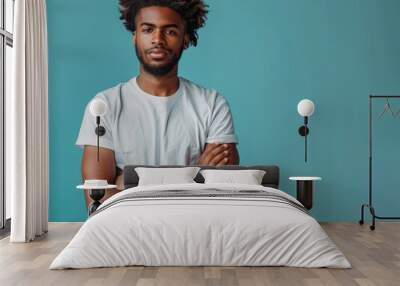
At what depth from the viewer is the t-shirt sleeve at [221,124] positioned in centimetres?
751

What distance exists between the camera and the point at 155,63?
755cm

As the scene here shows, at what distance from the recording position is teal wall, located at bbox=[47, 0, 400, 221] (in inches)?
300

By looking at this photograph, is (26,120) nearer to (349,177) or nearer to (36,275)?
(36,275)

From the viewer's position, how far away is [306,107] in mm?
7297

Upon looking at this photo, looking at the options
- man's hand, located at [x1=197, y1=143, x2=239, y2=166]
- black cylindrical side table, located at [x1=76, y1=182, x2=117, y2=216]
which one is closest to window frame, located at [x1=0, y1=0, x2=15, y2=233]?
black cylindrical side table, located at [x1=76, y1=182, x2=117, y2=216]

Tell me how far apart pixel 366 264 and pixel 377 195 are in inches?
115

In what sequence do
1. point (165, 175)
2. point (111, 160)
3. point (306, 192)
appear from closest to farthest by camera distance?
point (165, 175)
point (306, 192)
point (111, 160)

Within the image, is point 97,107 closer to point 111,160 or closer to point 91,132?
point 91,132

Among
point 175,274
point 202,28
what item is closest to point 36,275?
point 175,274

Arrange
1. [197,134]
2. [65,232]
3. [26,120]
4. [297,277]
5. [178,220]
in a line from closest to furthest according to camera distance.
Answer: [297,277], [178,220], [26,120], [65,232], [197,134]

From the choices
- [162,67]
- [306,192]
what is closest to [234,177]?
[306,192]

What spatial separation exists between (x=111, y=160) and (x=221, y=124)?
1.36 m

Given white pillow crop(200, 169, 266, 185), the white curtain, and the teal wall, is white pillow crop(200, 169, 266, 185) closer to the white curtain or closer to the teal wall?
the teal wall

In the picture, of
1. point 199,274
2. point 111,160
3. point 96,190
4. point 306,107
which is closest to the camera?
point 199,274
